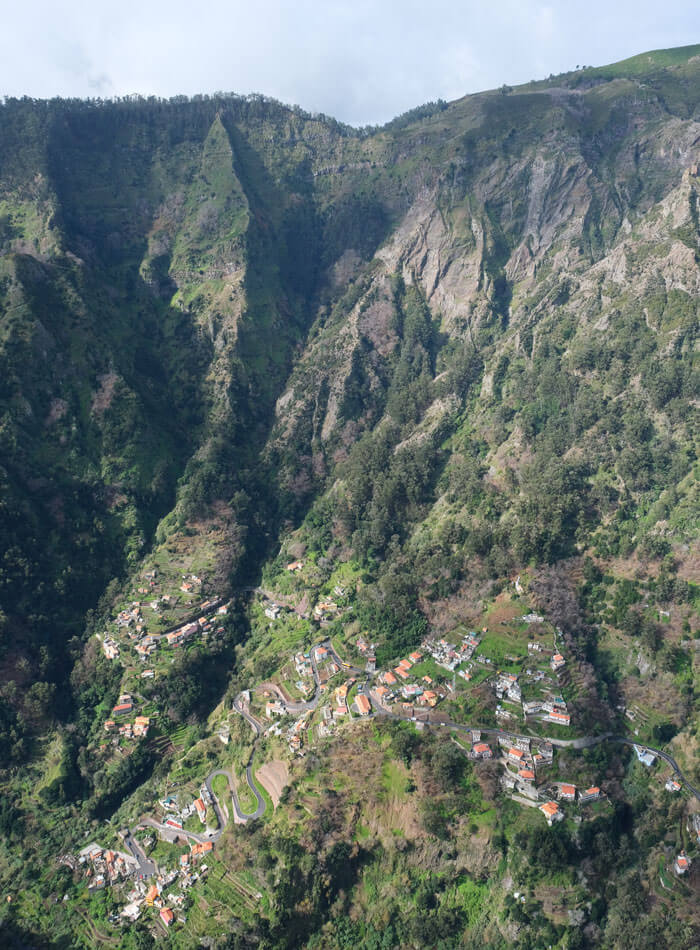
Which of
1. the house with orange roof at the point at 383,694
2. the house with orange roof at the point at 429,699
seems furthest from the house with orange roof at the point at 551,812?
the house with orange roof at the point at 383,694

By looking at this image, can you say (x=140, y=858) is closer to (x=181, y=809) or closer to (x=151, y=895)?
(x=151, y=895)

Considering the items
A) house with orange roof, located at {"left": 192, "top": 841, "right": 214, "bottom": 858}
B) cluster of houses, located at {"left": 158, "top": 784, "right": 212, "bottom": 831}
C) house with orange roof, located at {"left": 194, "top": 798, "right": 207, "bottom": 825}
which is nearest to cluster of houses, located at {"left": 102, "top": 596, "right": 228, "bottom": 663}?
cluster of houses, located at {"left": 158, "top": 784, "right": 212, "bottom": 831}

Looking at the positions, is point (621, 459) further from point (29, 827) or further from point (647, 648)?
point (29, 827)

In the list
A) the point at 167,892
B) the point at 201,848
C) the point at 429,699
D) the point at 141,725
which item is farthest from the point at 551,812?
the point at 141,725

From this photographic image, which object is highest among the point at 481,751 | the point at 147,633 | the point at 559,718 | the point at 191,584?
the point at 191,584

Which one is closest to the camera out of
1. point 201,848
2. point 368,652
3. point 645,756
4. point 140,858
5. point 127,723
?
point 201,848

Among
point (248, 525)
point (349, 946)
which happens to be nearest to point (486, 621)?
point (349, 946)

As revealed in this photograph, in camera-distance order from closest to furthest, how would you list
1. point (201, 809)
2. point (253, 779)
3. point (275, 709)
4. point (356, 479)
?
1. point (201, 809)
2. point (253, 779)
3. point (275, 709)
4. point (356, 479)
